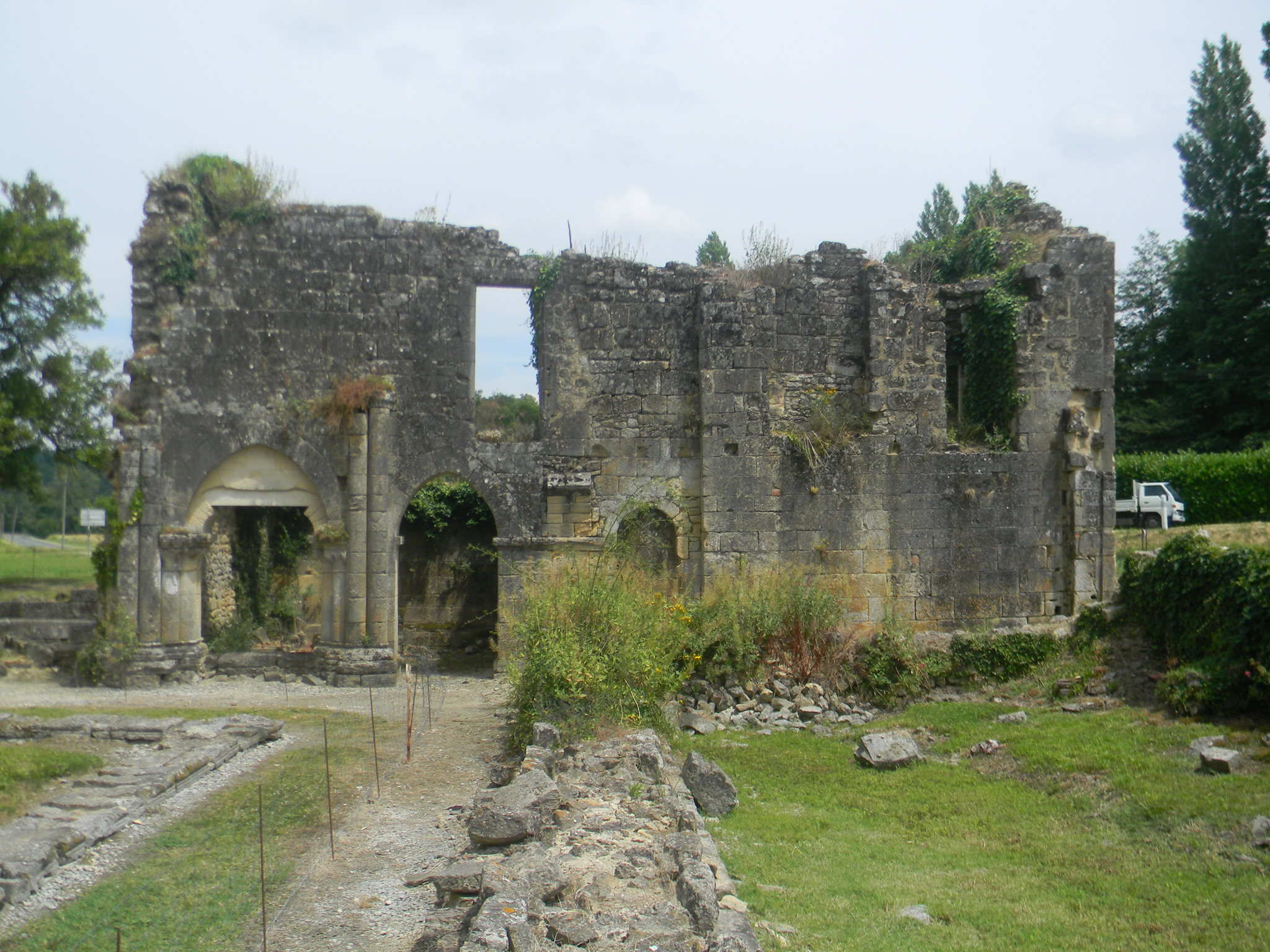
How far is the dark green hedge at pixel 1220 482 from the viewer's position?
21.2 meters

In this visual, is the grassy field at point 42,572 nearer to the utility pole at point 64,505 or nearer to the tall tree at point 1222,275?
the utility pole at point 64,505

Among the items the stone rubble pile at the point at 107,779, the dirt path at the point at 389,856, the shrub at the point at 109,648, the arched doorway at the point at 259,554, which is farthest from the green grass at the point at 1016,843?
the shrub at the point at 109,648

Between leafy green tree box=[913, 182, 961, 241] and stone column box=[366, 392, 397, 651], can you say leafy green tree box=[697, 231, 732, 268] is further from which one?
stone column box=[366, 392, 397, 651]

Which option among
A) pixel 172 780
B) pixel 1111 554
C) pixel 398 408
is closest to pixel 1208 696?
pixel 1111 554

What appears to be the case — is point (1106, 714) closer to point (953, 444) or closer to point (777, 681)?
point (777, 681)

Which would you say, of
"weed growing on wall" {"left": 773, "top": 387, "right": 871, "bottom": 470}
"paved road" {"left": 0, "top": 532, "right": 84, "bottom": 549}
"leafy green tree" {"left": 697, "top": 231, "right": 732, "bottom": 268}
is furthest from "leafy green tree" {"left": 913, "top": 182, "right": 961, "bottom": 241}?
"paved road" {"left": 0, "top": 532, "right": 84, "bottom": 549}

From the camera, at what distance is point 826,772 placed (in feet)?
26.7

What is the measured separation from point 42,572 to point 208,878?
Result: 73.1 ft

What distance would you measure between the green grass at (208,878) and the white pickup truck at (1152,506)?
18289 millimetres

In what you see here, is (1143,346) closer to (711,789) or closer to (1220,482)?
(1220,482)

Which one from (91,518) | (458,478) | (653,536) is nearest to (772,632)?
(653,536)

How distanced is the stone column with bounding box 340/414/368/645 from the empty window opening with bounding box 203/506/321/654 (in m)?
1.92

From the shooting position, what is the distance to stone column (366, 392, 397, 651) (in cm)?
1280

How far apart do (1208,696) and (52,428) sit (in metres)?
19.3
